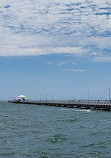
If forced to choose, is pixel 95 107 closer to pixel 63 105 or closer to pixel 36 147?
pixel 63 105

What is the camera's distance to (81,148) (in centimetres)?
2214

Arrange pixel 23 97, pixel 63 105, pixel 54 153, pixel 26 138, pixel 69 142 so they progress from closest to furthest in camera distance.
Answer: pixel 54 153 → pixel 69 142 → pixel 26 138 → pixel 63 105 → pixel 23 97

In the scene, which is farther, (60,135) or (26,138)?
(60,135)

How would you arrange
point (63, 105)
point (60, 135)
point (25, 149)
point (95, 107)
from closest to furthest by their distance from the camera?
1. point (25, 149)
2. point (60, 135)
3. point (95, 107)
4. point (63, 105)

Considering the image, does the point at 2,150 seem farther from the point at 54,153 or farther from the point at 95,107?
the point at 95,107

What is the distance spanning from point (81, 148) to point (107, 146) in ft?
7.32

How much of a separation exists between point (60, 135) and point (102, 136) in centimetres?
394

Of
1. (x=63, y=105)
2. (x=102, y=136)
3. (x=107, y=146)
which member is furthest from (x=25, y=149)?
(x=63, y=105)

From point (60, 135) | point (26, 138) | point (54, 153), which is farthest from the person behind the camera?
point (60, 135)

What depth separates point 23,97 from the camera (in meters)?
190

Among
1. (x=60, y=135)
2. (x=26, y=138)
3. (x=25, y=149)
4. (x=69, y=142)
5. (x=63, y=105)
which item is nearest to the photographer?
(x=25, y=149)

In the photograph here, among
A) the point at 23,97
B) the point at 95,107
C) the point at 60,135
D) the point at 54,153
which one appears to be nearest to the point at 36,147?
the point at 54,153

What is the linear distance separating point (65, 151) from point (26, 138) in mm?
6535

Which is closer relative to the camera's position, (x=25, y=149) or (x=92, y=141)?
(x=25, y=149)
